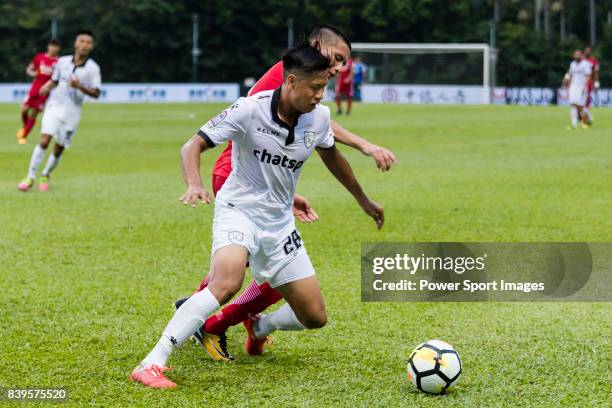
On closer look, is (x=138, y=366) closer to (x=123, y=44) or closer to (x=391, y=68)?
(x=391, y=68)

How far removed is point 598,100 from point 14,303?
151 feet

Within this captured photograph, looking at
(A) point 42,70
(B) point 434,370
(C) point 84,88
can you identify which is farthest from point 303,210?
(A) point 42,70

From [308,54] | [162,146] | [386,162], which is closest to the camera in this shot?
[308,54]

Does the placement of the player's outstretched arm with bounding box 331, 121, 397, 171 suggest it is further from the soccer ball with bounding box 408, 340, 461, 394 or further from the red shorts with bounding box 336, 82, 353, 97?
the red shorts with bounding box 336, 82, 353, 97

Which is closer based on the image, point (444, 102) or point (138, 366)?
point (138, 366)

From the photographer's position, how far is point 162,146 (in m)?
22.8

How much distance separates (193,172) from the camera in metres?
5.12

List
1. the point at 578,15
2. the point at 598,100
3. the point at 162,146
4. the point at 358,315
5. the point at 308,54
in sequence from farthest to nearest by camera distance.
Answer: the point at 578,15 → the point at 598,100 → the point at 162,146 → the point at 358,315 → the point at 308,54

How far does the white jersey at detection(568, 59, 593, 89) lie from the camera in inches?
1132

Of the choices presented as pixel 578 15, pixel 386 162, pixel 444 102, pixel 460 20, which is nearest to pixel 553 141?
pixel 386 162

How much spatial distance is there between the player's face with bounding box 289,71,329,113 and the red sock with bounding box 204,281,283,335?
45.2 inches

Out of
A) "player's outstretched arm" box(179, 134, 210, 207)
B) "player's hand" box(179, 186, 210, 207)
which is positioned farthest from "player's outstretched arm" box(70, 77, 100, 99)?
"player's hand" box(179, 186, 210, 207)

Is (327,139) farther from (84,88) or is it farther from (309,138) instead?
(84,88)

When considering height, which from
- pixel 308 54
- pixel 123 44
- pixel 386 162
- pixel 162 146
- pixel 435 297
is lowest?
pixel 123 44
